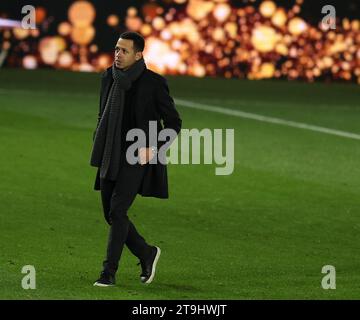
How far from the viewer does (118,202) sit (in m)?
11.3

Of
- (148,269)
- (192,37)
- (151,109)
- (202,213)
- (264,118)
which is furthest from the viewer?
(192,37)

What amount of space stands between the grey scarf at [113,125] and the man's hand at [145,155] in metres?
0.16

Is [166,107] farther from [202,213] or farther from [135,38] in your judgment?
[202,213]

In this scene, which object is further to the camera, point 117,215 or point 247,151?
point 247,151

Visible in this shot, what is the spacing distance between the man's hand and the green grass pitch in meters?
0.94

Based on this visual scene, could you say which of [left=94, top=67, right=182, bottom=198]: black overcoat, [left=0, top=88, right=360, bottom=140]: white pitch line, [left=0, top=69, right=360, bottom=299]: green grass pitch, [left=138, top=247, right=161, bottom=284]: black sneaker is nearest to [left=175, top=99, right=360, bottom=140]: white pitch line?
[left=0, top=88, right=360, bottom=140]: white pitch line

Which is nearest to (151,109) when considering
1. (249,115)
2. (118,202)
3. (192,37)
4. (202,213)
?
(118,202)

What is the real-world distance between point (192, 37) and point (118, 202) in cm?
1829

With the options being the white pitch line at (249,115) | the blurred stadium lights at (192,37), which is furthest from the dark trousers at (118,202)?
the blurred stadium lights at (192,37)

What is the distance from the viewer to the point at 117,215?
11297 mm
